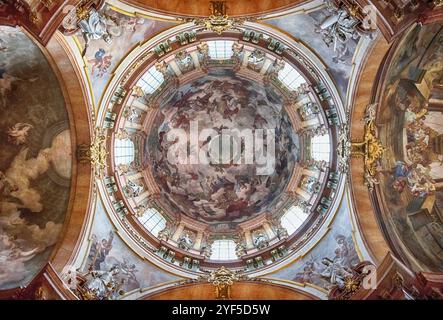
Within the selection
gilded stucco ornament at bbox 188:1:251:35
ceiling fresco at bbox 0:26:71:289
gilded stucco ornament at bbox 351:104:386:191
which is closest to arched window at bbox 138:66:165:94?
gilded stucco ornament at bbox 188:1:251:35

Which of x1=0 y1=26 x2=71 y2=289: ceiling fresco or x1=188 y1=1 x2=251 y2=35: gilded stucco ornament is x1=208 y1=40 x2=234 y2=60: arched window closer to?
x1=188 y1=1 x2=251 y2=35: gilded stucco ornament

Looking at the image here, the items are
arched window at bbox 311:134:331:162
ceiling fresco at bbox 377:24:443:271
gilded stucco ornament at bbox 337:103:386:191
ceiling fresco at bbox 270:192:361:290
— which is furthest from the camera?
arched window at bbox 311:134:331:162

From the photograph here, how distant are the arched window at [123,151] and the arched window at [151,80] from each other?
3.13 meters

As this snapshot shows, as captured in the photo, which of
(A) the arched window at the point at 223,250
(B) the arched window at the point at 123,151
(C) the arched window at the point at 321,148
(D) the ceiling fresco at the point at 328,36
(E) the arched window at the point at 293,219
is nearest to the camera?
(D) the ceiling fresco at the point at 328,36

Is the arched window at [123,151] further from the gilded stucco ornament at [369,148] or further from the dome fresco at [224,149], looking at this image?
the gilded stucco ornament at [369,148]

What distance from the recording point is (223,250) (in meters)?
25.7

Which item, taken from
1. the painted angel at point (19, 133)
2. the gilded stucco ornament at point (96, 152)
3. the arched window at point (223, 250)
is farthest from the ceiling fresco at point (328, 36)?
the painted angel at point (19, 133)

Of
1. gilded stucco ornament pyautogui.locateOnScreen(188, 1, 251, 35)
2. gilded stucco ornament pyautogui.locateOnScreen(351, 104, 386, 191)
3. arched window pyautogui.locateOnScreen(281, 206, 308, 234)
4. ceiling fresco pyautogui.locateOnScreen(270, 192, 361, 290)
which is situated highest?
gilded stucco ornament pyautogui.locateOnScreen(188, 1, 251, 35)

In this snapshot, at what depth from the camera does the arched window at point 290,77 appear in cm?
2357

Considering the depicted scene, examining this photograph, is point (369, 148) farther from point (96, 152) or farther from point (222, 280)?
point (96, 152)

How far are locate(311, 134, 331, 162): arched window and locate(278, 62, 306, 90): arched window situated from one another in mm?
3115

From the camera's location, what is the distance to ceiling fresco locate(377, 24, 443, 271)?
52.3 ft

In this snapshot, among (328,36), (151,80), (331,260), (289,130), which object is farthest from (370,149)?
(151,80)
